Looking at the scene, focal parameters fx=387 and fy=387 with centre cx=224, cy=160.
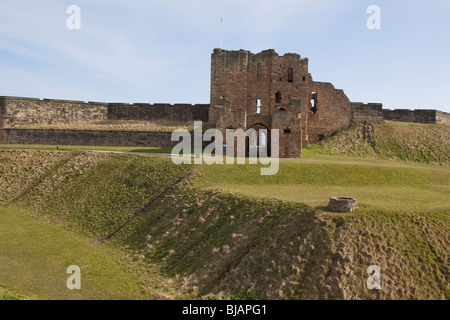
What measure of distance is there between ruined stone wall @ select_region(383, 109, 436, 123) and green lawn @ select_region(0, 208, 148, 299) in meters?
33.5

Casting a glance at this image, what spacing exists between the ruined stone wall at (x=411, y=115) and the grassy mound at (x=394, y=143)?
148 cm

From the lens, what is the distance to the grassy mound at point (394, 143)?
33.9m

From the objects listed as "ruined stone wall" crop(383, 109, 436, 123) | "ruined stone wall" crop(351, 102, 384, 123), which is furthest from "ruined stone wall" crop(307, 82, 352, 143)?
"ruined stone wall" crop(383, 109, 436, 123)

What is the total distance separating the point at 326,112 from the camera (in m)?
37.4

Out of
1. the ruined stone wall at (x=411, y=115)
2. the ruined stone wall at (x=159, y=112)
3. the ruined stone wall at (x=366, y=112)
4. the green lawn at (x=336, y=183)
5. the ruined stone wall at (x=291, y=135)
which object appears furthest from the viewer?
the ruined stone wall at (x=411, y=115)

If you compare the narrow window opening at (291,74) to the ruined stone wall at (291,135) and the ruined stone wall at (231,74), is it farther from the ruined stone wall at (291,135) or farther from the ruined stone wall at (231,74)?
the ruined stone wall at (291,135)

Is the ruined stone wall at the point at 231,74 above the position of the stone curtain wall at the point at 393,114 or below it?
above

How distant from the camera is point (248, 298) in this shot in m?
13.0

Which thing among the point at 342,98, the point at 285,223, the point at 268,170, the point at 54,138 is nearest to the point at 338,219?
the point at 285,223

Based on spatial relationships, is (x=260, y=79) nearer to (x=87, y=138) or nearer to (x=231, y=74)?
(x=231, y=74)

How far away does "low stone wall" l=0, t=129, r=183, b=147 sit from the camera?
35906 mm

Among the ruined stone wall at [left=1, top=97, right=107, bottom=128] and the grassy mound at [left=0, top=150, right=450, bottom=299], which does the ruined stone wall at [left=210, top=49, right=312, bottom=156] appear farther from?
the ruined stone wall at [left=1, top=97, right=107, bottom=128]

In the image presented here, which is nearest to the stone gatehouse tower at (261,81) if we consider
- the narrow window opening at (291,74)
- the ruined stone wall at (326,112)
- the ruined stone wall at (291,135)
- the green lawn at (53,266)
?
the narrow window opening at (291,74)
